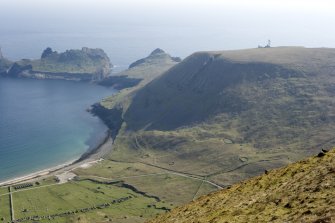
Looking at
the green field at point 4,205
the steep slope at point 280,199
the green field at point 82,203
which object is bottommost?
the green field at point 82,203

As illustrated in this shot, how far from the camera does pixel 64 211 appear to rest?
15188 cm

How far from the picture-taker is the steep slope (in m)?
26.8

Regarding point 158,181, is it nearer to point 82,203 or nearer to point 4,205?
point 82,203

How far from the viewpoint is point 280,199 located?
101ft

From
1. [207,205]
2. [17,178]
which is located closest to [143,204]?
[17,178]

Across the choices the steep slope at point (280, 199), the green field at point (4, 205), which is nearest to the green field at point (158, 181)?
the green field at point (4, 205)

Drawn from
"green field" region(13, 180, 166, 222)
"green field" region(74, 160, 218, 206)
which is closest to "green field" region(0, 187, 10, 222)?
"green field" region(13, 180, 166, 222)

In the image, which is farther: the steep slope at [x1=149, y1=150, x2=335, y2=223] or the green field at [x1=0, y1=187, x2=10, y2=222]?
the green field at [x1=0, y1=187, x2=10, y2=222]

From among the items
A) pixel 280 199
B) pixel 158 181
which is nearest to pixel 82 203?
pixel 158 181

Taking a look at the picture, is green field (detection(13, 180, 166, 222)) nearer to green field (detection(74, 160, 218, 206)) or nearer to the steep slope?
green field (detection(74, 160, 218, 206))

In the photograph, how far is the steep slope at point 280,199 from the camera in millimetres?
26750

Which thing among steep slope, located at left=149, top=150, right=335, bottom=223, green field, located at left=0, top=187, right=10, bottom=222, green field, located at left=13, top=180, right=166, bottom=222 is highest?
steep slope, located at left=149, top=150, right=335, bottom=223

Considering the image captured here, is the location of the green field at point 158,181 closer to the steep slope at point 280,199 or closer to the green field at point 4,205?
the green field at point 4,205

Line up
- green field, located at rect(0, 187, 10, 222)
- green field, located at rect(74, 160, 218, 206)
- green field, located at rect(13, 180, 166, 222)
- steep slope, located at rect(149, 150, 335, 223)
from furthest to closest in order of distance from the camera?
green field, located at rect(74, 160, 218, 206) → green field, located at rect(13, 180, 166, 222) → green field, located at rect(0, 187, 10, 222) → steep slope, located at rect(149, 150, 335, 223)
